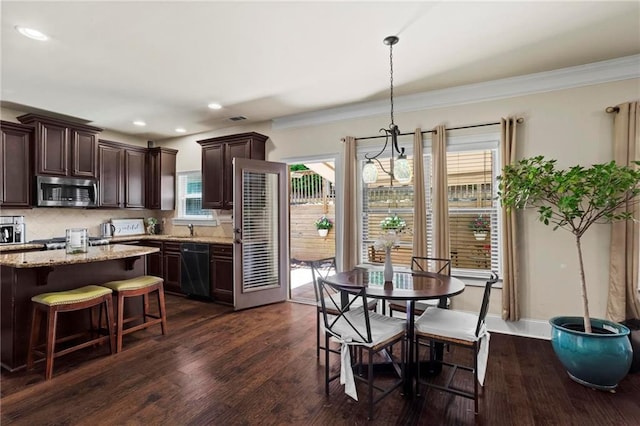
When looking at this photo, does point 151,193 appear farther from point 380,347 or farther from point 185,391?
point 380,347

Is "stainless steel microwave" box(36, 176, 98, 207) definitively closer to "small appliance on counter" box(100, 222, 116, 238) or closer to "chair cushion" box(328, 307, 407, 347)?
"small appliance on counter" box(100, 222, 116, 238)

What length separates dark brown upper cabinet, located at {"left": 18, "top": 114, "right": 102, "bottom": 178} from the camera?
14.7 feet

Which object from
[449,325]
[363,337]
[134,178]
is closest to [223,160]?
[134,178]

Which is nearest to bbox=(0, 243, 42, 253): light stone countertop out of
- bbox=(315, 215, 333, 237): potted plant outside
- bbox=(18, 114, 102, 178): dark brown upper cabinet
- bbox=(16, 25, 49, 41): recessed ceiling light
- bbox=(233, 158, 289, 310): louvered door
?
bbox=(18, 114, 102, 178): dark brown upper cabinet

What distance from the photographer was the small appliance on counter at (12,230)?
440 cm

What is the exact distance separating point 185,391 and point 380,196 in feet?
10.2

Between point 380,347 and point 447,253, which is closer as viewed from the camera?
point 380,347

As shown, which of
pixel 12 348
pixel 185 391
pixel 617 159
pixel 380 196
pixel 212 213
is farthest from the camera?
pixel 212 213

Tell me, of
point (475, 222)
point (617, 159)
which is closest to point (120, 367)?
point (475, 222)

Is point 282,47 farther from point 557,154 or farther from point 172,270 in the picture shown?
point 172,270

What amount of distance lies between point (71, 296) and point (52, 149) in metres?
2.88

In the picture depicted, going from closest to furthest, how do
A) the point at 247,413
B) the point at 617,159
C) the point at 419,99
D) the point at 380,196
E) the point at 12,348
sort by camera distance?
the point at 247,413 < the point at 12,348 < the point at 617,159 < the point at 419,99 < the point at 380,196

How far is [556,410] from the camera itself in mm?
2260

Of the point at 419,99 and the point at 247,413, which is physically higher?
the point at 419,99
